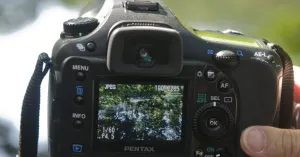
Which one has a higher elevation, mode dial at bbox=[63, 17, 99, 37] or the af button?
mode dial at bbox=[63, 17, 99, 37]

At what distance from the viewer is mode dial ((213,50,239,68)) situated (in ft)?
2.78

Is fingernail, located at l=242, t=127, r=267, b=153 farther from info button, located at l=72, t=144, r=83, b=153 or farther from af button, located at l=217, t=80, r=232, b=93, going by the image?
info button, located at l=72, t=144, r=83, b=153

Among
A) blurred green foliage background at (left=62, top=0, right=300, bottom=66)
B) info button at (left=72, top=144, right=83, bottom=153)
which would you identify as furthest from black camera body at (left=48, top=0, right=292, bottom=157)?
blurred green foliage background at (left=62, top=0, right=300, bottom=66)

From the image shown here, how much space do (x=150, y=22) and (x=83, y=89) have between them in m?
0.13

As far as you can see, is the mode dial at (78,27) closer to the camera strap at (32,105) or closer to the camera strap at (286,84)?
the camera strap at (32,105)

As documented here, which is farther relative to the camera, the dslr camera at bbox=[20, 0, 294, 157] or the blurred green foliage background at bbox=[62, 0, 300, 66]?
the blurred green foliage background at bbox=[62, 0, 300, 66]

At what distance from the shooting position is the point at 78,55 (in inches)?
32.4

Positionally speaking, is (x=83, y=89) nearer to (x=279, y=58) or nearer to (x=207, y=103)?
(x=207, y=103)

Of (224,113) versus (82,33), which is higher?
(82,33)

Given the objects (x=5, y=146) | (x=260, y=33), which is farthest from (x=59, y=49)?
(x=260, y=33)

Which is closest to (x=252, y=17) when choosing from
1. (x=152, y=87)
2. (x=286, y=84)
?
(x=286, y=84)

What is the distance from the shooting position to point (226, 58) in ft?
2.78

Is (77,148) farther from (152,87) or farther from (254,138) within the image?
(254,138)

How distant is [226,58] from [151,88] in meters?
0.11
